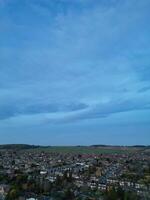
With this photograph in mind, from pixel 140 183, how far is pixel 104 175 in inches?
430

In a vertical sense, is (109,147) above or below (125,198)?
above

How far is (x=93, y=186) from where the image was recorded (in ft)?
169

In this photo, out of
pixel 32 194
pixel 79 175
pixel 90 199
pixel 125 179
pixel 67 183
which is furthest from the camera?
pixel 79 175

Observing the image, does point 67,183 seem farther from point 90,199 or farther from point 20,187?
point 90,199

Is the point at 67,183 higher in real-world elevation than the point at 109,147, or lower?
lower

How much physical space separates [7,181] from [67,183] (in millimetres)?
8628

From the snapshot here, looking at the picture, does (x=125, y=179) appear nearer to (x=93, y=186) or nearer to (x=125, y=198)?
(x=93, y=186)

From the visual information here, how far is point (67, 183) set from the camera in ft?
174

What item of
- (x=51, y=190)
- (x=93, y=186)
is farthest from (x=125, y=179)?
(x=51, y=190)

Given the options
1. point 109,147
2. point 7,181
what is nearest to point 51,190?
point 7,181

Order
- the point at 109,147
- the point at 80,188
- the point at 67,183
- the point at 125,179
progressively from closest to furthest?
the point at 80,188 → the point at 67,183 → the point at 125,179 → the point at 109,147

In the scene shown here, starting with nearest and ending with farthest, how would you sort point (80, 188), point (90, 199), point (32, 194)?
point (90, 199)
point (32, 194)
point (80, 188)

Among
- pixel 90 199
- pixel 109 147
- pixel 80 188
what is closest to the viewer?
pixel 90 199

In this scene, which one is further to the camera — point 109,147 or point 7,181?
point 109,147
